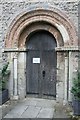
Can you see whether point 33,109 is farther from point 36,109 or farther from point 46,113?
point 46,113

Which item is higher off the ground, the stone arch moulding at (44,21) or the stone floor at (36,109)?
the stone arch moulding at (44,21)

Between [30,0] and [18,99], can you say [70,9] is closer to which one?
[30,0]

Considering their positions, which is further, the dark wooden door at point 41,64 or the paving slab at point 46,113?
the dark wooden door at point 41,64

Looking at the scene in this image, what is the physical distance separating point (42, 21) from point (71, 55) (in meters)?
1.79

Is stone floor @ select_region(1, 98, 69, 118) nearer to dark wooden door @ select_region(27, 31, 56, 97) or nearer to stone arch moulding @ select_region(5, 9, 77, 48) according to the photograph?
dark wooden door @ select_region(27, 31, 56, 97)

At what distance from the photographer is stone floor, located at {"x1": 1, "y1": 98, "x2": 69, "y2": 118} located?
6125mm

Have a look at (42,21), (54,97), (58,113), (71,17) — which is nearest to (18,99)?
(54,97)

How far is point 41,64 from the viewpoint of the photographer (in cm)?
779

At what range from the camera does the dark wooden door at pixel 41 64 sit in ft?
25.2

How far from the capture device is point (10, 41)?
7.64m

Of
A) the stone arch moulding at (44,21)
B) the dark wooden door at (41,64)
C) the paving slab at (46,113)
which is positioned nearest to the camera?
the paving slab at (46,113)

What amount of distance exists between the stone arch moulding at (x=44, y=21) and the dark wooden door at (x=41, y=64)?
622 millimetres

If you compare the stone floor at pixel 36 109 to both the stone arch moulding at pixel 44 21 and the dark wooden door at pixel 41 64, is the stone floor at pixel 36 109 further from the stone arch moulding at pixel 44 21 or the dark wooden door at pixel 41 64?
the stone arch moulding at pixel 44 21

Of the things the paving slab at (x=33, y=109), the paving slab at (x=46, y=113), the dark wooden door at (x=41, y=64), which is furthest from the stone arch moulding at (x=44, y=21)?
the paving slab at (x=46, y=113)
